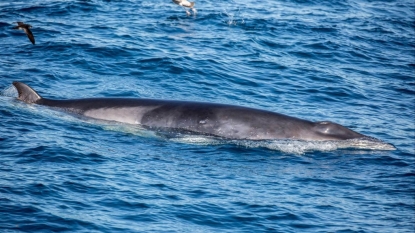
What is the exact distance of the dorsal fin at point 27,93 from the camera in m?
20.0

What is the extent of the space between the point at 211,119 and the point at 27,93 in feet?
18.0

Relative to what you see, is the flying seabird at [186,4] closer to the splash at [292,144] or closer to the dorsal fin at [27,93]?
the dorsal fin at [27,93]

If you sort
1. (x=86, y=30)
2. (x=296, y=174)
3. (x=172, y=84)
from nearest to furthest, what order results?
(x=296, y=174) < (x=172, y=84) < (x=86, y=30)

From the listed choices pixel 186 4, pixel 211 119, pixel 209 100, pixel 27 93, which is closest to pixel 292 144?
pixel 211 119

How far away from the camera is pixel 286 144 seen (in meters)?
17.6

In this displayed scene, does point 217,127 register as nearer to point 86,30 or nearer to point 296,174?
point 296,174

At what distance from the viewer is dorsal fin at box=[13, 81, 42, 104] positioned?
20.0 metres

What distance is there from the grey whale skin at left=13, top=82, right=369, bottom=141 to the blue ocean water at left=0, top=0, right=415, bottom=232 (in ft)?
1.56

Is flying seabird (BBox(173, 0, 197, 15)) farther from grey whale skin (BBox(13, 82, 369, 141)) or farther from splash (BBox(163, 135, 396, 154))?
splash (BBox(163, 135, 396, 154))

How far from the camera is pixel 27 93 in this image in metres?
20.0

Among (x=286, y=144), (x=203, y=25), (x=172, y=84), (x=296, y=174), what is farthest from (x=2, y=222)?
(x=203, y=25)

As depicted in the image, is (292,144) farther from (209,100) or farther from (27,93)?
(27,93)

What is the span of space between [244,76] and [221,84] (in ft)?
4.89

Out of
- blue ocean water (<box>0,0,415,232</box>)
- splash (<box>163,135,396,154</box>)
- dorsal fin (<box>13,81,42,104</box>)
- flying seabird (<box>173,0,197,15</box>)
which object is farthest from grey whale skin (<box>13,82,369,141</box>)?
flying seabird (<box>173,0,197,15</box>)
